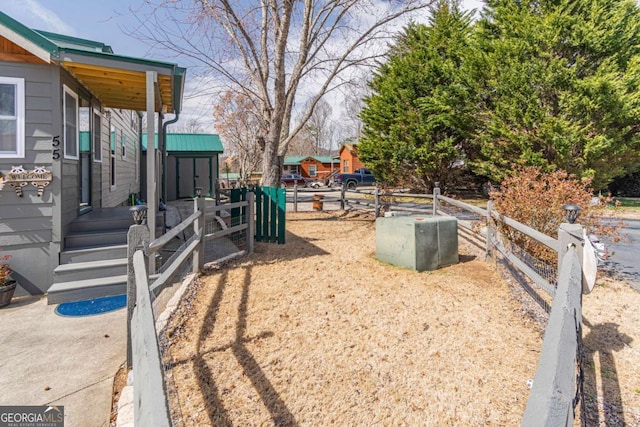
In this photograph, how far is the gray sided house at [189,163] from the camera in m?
19.2

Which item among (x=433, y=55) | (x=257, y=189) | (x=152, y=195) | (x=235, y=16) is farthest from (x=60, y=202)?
(x=433, y=55)

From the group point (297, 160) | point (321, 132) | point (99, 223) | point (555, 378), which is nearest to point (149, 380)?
point (555, 378)

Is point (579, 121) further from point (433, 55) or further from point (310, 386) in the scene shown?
point (310, 386)

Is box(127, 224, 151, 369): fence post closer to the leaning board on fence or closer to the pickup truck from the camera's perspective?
Result: the leaning board on fence

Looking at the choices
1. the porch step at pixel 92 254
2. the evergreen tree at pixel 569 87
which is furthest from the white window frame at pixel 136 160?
the evergreen tree at pixel 569 87

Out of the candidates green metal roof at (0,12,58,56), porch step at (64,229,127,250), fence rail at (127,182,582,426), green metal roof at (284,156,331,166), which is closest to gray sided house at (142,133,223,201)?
porch step at (64,229,127,250)

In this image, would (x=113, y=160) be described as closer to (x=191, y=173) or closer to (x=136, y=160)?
(x=136, y=160)

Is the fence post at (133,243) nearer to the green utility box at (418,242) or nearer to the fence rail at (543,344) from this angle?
the fence rail at (543,344)

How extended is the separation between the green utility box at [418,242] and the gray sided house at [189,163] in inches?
587

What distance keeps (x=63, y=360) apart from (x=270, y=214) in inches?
174

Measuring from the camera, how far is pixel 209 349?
10.4 feet

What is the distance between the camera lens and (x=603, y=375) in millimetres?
2930

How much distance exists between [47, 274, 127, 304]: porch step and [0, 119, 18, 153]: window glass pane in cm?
197

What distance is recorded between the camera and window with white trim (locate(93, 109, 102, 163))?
777 cm
